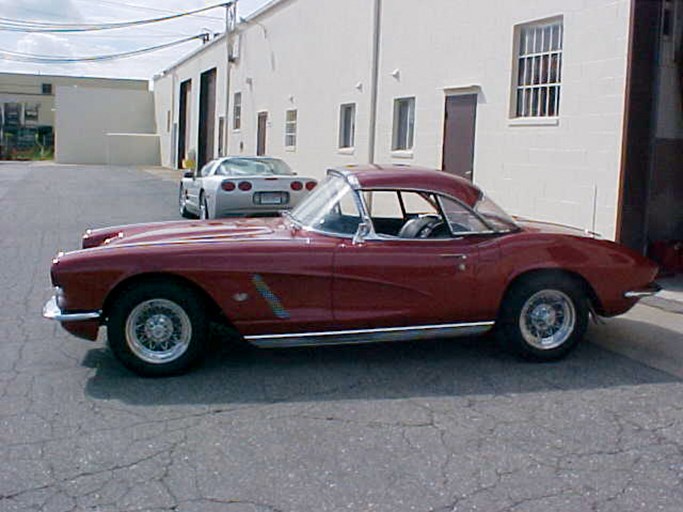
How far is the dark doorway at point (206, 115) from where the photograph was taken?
32.9 metres

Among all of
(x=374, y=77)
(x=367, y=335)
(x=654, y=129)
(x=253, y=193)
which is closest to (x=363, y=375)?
(x=367, y=335)

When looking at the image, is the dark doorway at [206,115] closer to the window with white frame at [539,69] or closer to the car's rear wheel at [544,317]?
the window with white frame at [539,69]

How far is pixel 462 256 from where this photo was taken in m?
5.73

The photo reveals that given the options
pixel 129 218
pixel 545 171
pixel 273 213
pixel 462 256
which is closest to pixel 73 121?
pixel 129 218

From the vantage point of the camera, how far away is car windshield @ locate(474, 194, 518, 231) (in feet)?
19.7

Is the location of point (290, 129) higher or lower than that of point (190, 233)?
higher

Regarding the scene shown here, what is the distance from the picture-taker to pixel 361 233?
224 inches

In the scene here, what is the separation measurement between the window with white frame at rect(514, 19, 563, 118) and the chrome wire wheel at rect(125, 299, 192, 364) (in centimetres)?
652

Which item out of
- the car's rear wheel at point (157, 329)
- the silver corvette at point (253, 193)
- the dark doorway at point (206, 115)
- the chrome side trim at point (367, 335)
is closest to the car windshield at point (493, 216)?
the chrome side trim at point (367, 335)

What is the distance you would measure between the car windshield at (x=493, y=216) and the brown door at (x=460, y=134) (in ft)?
19.7

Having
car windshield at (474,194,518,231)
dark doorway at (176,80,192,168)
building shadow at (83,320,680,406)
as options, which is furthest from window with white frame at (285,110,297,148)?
dark doorway at (176,80,192,168)

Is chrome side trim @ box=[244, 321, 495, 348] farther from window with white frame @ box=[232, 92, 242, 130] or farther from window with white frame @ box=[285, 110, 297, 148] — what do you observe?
window with white frame @ box=[232, 92, 242, 130]

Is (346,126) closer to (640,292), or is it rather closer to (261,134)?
(261,134)

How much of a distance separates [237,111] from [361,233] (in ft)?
76.3
